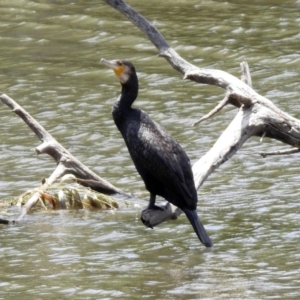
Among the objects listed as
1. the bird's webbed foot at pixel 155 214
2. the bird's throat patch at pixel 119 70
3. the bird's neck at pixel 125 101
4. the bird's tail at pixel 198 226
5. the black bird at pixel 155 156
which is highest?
the bird's throat patch at pixel 119 70

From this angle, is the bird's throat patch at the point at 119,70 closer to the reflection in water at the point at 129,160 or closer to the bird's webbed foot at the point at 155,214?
the bird's webbed foot at the point at 155,214

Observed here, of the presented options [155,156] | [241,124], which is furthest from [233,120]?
[155,156]

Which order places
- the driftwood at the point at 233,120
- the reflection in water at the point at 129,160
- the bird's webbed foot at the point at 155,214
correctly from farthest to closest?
1. the reflection in water at the point at 129,160
2. the driftwood at the point at 233,120
3. the bird's webbed foot at the point at 155,214

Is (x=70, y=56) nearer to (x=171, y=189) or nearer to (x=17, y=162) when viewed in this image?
(x=17, y=162)

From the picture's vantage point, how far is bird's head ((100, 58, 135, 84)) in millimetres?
6746

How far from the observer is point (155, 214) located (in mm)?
6219

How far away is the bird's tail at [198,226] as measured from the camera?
6.55 meters

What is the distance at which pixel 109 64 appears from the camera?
672 cm

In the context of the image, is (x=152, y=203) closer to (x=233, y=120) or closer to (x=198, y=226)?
(x=198, y=226)

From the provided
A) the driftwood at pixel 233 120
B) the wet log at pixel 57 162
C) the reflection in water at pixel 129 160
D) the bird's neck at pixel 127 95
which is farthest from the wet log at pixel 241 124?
the wet log at pixel 57 162

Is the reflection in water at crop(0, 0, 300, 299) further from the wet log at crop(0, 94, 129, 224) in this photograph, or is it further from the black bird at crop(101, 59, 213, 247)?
the black bird at crop(101, 59, 213, 247)

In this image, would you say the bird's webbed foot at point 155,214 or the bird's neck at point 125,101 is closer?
the bird's webbed foot at point 155,214

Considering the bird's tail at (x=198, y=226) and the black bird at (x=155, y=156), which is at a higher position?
the black bird at (x=155, y=156)

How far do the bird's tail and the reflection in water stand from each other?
138 millimetres
